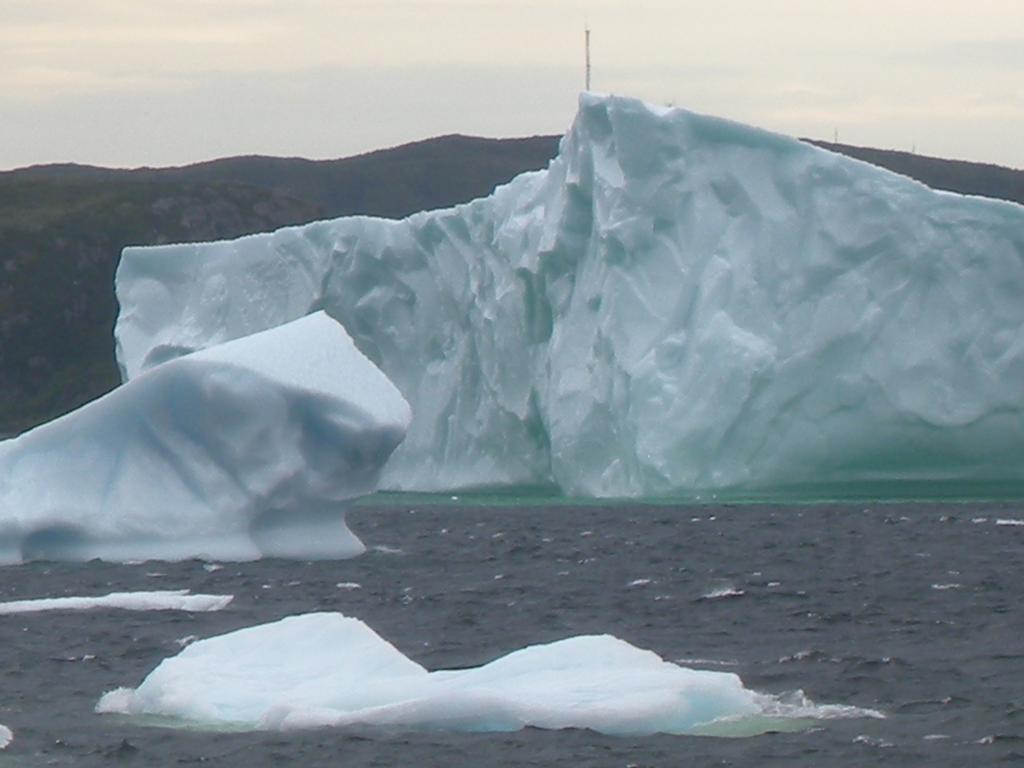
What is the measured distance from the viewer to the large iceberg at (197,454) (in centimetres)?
1866

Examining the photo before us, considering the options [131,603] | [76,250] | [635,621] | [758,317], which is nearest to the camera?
[635,621]

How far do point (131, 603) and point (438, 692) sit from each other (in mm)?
5946

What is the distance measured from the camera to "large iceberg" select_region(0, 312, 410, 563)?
61.2 ft

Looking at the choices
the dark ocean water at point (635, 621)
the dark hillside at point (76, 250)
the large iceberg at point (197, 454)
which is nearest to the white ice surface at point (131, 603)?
the dark ocean water at point (635, 621)

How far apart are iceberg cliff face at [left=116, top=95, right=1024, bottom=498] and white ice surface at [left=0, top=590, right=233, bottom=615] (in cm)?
1046

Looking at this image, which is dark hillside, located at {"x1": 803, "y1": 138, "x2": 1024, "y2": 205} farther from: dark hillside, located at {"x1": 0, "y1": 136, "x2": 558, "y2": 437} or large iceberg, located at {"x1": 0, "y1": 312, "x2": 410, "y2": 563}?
large iceberg, located at {"x1": 0, "y1": 312, "x2": 410, "y2": 563}

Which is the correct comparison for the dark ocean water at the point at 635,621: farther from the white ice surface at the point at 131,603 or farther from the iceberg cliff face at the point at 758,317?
the iceberg cliff face at the point at 758,317

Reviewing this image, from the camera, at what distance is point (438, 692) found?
983 cm

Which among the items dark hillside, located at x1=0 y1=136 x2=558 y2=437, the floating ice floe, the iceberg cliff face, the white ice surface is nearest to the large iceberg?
the white ice surface

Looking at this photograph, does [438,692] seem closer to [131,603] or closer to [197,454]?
[131,603]

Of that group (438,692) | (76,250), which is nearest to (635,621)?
(438,692)

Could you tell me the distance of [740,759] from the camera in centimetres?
867

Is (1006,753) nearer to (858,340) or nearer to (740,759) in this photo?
(740,759)

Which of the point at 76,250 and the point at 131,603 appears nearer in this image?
the point at 131,603
